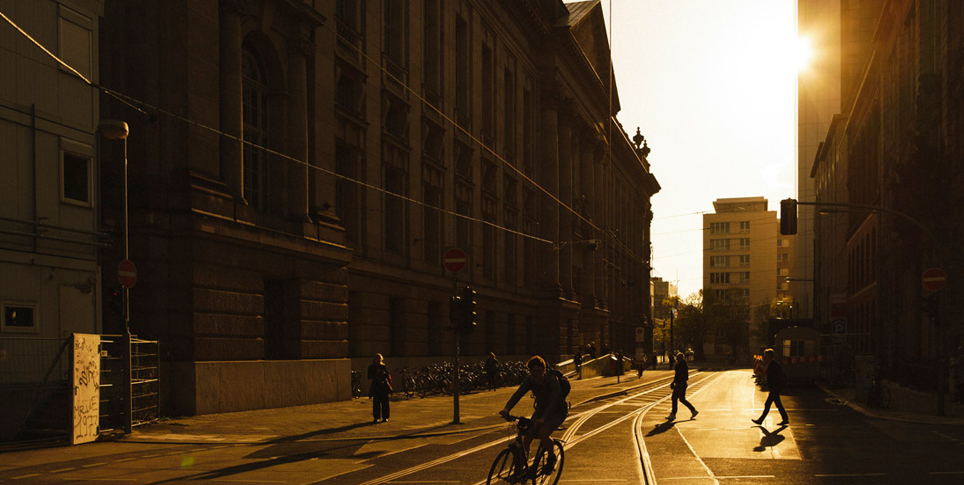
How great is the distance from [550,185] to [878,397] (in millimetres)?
32417

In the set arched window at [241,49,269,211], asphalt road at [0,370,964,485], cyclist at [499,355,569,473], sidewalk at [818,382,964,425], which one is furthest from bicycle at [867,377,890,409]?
cyclist at [499,355,569,473]

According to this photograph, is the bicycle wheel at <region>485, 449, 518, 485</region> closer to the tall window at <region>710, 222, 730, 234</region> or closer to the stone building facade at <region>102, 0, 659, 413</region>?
the stone building facade at <region>102, 0, 659, 413</region>

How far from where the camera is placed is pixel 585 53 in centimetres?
7012

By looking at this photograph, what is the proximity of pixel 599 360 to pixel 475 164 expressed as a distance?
71.4 ft

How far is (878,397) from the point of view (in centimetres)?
2883

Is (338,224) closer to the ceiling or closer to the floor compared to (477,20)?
closer to the floor

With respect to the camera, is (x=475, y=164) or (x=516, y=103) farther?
(x=516, y=103)

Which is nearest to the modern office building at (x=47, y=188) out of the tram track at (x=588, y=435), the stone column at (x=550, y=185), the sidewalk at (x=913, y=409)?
the tram track at (x=588, y=435)

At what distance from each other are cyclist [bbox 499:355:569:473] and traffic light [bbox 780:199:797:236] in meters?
16.6

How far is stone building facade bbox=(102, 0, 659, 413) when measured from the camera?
22.8 m

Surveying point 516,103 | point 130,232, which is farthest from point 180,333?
point 516,103

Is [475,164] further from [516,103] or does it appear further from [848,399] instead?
[848,399]

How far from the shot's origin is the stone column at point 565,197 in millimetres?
62125

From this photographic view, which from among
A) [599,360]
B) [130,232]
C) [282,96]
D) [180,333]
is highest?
[282,96]
